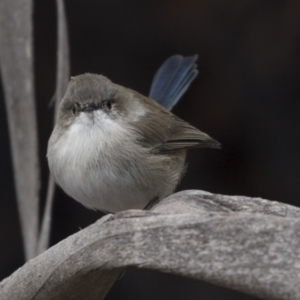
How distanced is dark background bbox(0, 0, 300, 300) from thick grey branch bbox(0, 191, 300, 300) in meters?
2.19

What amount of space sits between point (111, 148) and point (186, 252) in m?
1.20

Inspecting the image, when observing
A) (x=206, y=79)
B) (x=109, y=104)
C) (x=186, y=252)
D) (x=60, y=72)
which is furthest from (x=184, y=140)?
(x=186, y=252)

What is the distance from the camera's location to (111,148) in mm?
2516

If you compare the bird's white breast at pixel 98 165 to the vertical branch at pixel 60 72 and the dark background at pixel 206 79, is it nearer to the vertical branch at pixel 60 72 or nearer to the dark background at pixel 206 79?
the vertical branch at pixel 60 72

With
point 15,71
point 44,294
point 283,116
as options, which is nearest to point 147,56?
point 283,116

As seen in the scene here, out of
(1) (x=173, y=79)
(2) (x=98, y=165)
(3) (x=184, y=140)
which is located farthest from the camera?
(1) (x=173, y=79)

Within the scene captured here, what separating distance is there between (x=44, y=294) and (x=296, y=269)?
0.62 meters

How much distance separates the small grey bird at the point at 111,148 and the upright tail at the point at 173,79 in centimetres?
49

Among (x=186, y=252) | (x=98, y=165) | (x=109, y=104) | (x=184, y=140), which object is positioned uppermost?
(x=186, y=252)

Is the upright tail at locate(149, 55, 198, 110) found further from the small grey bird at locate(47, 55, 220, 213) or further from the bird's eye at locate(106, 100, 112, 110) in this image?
the bird's eye at locate(106, 100, 112, 110)

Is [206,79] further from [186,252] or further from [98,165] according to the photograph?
[186,252]

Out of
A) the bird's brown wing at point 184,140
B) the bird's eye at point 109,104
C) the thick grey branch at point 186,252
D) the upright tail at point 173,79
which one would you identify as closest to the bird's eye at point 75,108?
the bird's eye at point 109,104

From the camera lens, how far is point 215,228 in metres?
1.36

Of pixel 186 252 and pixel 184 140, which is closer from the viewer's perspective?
pixel 186 252
